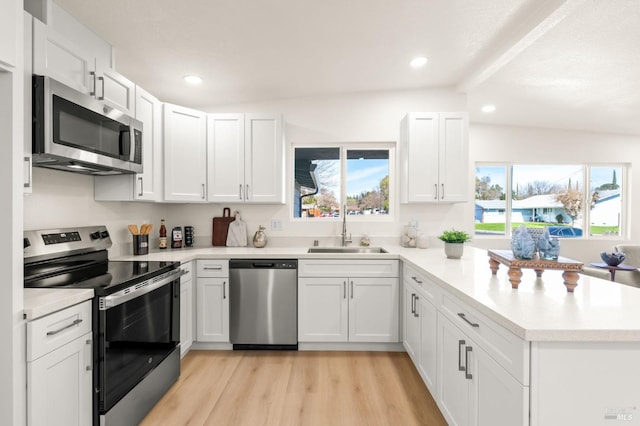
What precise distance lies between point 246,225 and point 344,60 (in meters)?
1.93

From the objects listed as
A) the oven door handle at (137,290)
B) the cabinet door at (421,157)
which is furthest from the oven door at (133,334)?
the cabinet door at (421,157)

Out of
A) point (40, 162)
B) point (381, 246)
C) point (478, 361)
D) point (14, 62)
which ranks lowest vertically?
point (478, 361)

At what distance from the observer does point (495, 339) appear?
1.26 m

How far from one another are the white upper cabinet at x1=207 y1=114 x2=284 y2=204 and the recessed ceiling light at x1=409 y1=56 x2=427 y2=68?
1.37 metres

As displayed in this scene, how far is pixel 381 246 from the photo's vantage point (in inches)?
136

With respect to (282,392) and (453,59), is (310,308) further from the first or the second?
(453,59)

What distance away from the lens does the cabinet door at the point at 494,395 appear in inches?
43.0

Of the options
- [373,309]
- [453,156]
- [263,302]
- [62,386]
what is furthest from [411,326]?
[62,386]

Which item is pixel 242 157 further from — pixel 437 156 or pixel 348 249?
pixel 437 156

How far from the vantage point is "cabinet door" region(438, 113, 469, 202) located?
10.5 ft

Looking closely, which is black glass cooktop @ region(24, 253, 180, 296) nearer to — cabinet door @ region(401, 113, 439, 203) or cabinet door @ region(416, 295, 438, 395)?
cabinet door @ region(416, 295, 438, 395)

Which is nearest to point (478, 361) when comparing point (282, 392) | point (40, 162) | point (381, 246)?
point (282, 392)

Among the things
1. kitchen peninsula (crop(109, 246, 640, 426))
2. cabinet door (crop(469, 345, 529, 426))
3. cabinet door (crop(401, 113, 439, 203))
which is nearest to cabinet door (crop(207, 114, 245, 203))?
cabinet door (crop(401, 113, 439, 203))

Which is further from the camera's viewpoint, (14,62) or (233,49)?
(233,49)
